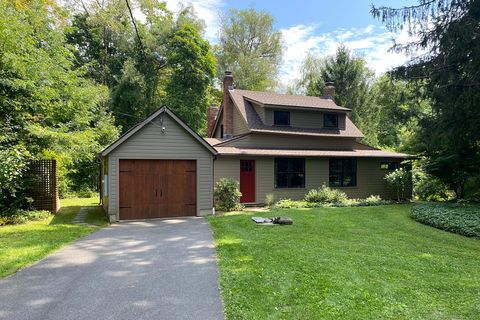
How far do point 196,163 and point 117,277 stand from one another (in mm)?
7289

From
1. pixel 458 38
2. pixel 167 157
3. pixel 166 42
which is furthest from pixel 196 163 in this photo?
pixel 166 42

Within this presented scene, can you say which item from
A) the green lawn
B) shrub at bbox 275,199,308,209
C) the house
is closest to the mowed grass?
the house

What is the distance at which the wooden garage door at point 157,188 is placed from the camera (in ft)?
38.8

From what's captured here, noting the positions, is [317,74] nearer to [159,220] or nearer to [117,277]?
[159,220]

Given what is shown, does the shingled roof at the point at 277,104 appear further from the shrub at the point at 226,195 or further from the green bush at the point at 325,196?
the shrub at the point at 226,195

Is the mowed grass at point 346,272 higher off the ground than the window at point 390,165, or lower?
lower

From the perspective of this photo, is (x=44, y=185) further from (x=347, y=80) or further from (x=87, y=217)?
(x=347, y=80)

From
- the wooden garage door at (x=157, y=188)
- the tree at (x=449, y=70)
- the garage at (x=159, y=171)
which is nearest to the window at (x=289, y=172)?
the garage at (x=159, y=171)

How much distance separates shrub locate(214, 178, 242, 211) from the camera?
1430 cm

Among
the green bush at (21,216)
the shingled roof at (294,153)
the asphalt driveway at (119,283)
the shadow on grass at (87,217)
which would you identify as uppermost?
the shingled roof at (294,153)

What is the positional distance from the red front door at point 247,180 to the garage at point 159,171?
3781 mm

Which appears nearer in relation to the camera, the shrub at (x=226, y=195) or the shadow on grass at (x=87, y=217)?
the shadow on grass at (x=87, y=217)

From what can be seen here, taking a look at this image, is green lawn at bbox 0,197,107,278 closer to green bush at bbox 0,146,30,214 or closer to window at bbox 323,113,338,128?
green bush at bbox 0,146,30,214

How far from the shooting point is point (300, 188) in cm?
1755
